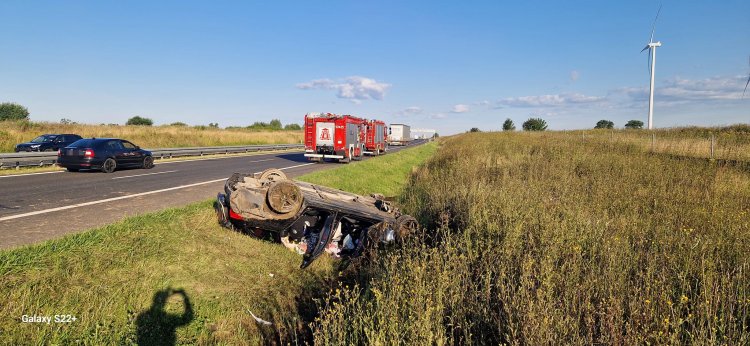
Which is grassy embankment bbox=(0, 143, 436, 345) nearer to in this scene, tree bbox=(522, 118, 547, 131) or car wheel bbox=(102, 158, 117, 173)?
car wheel bbox=(102, 158, 117, 173)

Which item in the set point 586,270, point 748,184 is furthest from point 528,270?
point 748,184

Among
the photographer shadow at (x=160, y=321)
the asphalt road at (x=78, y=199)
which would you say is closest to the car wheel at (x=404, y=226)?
the photographer shadow at (x=160, y=321)

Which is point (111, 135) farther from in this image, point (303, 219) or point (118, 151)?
point (303, 219)

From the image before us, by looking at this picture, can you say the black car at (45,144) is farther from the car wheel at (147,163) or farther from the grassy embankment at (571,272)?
the grassy embankment at (571,272)

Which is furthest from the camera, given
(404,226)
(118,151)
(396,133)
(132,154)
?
(396,133)

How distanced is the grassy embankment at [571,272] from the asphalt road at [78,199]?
465cm

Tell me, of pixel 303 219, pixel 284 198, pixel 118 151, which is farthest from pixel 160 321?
pixel 118 151

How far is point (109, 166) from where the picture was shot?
1495 cm

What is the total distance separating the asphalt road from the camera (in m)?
6.09

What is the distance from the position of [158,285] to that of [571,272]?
13.9 feet

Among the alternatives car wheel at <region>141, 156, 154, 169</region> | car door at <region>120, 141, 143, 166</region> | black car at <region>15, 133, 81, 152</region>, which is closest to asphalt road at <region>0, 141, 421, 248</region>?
car door at <region>120, 141, 143, 166</region>

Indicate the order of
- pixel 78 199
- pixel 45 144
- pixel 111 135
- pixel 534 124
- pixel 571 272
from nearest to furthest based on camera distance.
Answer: pixel 571 272
pixel 78 199
pixel 45 144
pixel 111 135
pixel 534 124

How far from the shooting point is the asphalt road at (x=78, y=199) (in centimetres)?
609

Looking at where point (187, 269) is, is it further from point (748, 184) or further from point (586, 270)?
point (748, 184)
